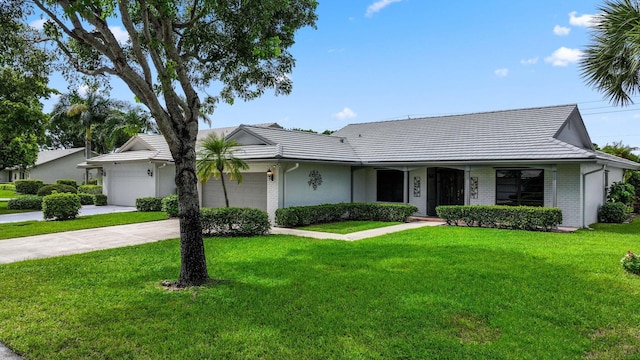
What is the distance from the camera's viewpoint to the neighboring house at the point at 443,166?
1490cm

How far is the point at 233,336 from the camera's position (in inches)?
183

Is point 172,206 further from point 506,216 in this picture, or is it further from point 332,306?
point 506,216

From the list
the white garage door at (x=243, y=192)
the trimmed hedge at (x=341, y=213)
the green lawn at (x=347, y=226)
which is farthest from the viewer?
the white garage door at (x=243, y=192)

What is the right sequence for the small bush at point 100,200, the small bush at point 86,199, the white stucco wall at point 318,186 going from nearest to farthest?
the white stucco wall at point 318,186 < the small bush at point 100,200 < the small bush at point 86,199

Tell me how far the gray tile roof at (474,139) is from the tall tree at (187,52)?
31.6 ft

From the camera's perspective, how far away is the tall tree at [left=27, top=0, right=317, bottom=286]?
667 centimetres

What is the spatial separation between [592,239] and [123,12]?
13.5m

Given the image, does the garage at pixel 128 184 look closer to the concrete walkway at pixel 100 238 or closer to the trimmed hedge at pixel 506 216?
the concrete walkway at pixel 100 238

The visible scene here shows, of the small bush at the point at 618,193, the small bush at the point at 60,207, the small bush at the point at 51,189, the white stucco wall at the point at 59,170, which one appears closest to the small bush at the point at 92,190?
the small bush at the point at 51,189

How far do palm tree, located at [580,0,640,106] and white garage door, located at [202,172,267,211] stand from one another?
12.1 m

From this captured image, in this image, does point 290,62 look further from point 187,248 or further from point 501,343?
point 501,343

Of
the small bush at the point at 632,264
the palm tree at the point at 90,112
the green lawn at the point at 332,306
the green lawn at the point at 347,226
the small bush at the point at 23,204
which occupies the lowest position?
the green lawn at the point at 332,306

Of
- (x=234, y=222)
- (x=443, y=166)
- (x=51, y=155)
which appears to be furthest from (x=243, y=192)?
(x=51, y=155)

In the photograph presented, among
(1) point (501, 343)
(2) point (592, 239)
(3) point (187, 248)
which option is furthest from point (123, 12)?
(2) point (592, 239)
